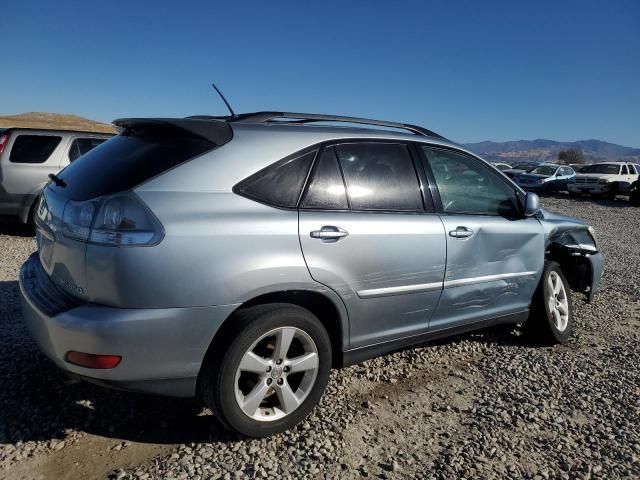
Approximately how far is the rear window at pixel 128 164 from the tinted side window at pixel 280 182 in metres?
0.28

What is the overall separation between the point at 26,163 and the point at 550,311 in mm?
7433

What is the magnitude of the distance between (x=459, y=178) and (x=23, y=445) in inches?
119

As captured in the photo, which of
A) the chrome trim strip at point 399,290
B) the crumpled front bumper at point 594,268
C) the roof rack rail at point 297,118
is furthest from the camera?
the crumpled front bumper at point 594,268

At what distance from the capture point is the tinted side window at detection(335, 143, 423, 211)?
2.82 m

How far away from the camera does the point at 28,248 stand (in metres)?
6.89

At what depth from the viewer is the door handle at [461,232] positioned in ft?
10.4

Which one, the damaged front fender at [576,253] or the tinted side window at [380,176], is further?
the damaged front fender at [576,253]

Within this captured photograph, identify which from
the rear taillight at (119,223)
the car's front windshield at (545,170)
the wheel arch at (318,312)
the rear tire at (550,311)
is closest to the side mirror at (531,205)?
the rear tire at (550,311)

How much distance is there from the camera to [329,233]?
2.57 m

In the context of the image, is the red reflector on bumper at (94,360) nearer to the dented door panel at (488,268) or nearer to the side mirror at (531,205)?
the dented door panel at (488,268)

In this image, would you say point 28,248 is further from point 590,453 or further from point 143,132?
point 590,453

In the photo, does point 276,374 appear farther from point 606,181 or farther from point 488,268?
point 606,181

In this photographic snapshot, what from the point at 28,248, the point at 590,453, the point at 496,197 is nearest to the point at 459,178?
the point at 496,197

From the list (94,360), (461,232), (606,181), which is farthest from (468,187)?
(606,181)
